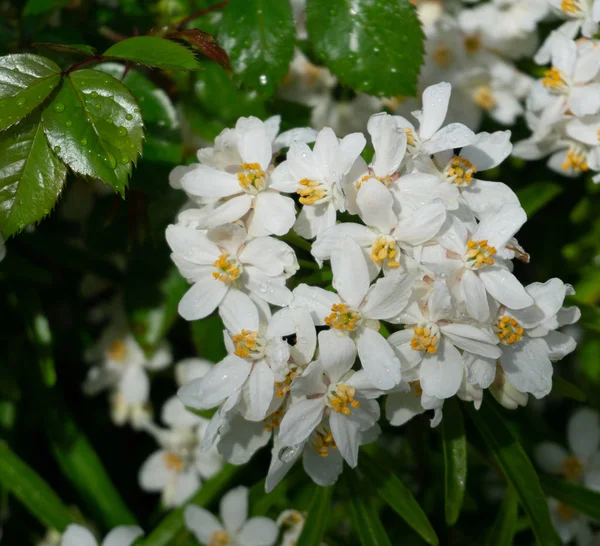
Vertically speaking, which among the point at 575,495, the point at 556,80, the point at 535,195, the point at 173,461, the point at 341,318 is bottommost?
the point at 173,461

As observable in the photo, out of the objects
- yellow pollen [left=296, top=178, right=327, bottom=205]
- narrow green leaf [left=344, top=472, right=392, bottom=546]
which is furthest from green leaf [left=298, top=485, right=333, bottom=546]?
yellow pollen [left=296, top=178, right=327, bottom=205]

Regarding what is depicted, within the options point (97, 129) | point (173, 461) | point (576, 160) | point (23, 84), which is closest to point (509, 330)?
point (576, 160)

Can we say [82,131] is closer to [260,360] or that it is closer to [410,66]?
[260,360]

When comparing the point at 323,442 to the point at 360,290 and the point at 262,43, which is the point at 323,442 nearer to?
the point at 360,290

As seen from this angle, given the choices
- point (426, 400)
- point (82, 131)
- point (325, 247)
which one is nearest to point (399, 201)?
point (325, 247)

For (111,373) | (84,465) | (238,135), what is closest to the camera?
(238,135)

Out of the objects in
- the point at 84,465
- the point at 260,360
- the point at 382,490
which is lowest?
the point at 84,465
